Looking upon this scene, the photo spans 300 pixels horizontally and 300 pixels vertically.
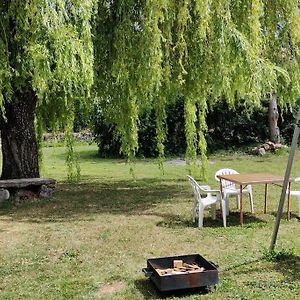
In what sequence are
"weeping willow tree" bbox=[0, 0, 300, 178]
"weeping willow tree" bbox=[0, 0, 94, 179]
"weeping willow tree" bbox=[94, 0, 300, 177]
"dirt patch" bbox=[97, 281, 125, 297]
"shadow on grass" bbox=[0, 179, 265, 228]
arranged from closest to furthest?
"dirt patch" bbox=[97, 281, 125, 297], "weeping willow tree" bbox=[0, 0, 94, 179], "weeping willow tree" bbox=[0, 0, 300, 178], "shadow on grass" bbox=[0, 179, 265, 228], "weeping willow tree" bbox=[94, 0, 300, 177]

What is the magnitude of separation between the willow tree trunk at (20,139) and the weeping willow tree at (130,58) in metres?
0.02

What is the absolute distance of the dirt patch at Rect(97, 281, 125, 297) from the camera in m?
4.25

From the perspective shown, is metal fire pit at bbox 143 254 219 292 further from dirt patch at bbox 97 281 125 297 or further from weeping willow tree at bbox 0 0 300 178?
weeping willow tree at bbox 0 0 300 178

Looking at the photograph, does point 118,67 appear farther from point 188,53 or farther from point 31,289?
point 31,289

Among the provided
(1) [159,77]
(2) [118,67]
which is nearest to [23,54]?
(2) [118,67]

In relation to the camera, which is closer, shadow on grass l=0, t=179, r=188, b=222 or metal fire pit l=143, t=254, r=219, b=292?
metal fire pit l=143, t=254, r=219, b=292

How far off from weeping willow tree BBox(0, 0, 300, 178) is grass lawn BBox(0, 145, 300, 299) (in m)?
1.25

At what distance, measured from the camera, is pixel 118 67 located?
764 centimetres

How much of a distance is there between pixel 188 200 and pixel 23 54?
3.80m

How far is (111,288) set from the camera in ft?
14.4

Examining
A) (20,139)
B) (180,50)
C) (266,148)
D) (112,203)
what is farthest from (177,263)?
(266,148)

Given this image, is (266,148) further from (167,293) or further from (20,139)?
(167,293)

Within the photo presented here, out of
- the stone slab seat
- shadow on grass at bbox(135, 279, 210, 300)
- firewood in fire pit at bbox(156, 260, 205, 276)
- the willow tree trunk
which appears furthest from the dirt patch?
the willow tree trunk

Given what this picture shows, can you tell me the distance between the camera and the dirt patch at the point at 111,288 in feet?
13.9
